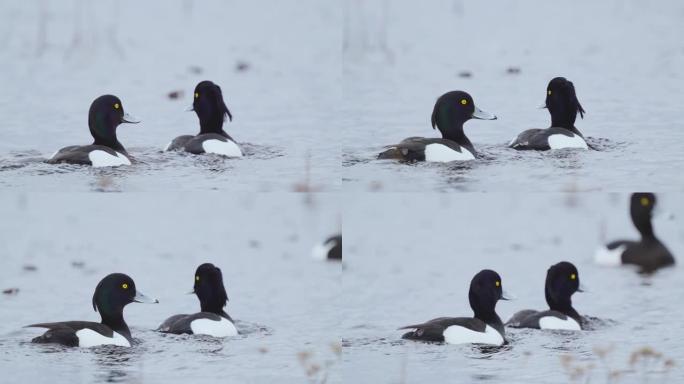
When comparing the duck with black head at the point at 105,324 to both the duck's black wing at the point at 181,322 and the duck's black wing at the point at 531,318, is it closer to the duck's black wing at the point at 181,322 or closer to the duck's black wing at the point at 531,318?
the duck's black wing at the point at 181,322

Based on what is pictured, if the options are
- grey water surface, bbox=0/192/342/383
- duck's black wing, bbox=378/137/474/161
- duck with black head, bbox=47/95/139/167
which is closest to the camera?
grey water surface, bbox=0/192/342/383

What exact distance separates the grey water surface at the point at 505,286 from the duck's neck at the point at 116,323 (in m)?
1.59

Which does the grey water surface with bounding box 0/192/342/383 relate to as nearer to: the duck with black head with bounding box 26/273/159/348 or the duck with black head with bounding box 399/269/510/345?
the duck with black head with bounding box 26/273/159/348

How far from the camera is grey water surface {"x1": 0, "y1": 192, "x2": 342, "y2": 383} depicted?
10117 mm

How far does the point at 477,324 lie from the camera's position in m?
10.7

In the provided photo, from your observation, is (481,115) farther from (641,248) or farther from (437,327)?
(641,248)

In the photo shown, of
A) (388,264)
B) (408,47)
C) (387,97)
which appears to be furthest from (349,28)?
(388,264)

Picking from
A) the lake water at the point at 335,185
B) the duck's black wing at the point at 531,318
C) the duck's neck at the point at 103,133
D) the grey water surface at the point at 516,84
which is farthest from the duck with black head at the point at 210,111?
the duck's black wing at the point at 531,318

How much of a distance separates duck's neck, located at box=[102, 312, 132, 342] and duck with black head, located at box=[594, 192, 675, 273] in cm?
455

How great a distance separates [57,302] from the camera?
1147cm

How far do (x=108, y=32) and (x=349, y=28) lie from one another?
243 centimetres

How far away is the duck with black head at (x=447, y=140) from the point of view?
1076 cm

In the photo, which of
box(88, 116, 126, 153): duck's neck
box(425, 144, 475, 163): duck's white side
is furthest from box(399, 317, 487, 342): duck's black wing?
box(88, 116, 126, 153): duck's neck

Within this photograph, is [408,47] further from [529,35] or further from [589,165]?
[589,165]
